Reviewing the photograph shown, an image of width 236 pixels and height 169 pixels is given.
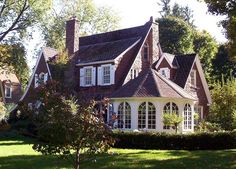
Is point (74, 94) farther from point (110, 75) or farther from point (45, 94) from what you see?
point (110, 75)

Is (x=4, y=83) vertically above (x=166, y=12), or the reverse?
(x=166, y=12)

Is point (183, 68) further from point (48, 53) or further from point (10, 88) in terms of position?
point (10, 88)

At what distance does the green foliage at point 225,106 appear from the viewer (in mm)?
32406

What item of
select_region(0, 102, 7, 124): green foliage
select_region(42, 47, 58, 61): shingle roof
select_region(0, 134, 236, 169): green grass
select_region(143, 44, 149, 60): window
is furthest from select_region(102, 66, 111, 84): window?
select_region(0, 134, 236, 169): green grass

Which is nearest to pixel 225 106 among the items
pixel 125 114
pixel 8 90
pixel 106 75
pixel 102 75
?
pixel 125 114

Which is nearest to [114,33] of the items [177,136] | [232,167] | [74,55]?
[74,55]

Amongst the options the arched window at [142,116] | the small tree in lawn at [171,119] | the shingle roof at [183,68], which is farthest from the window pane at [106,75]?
the small tree in lawn at [171,119]

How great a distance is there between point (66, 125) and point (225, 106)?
24.5 m

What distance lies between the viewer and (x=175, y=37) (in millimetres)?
57344

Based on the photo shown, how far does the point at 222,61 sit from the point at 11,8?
110 feet

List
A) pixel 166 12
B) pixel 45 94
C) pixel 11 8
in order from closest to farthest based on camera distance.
→ pixel 45 94, pixel 11 8, pixel 166 12

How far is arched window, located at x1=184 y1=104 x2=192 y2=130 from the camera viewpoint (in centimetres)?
3062

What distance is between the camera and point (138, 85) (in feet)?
98.9

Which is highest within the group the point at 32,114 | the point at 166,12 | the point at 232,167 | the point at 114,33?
the point at 166,12
